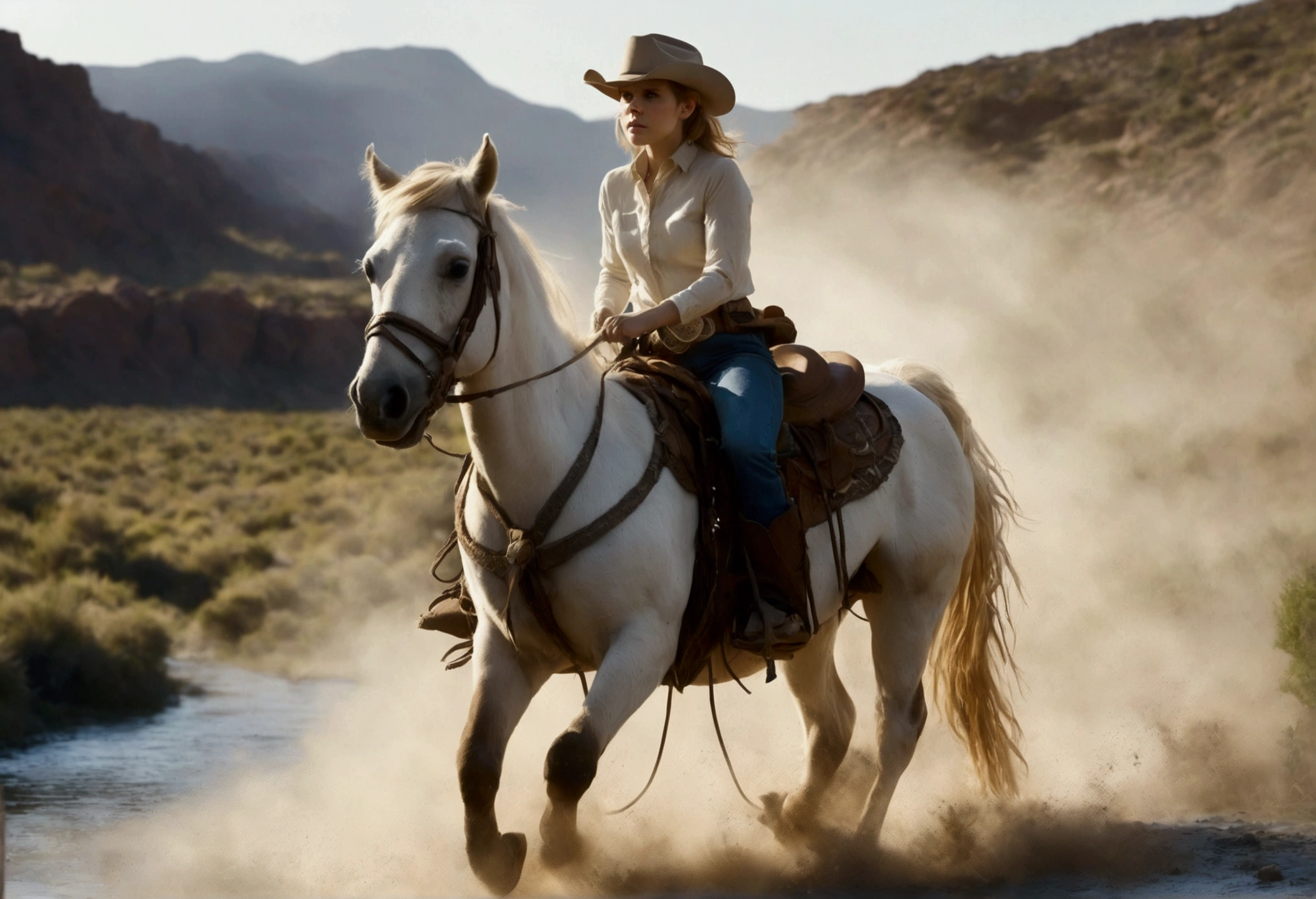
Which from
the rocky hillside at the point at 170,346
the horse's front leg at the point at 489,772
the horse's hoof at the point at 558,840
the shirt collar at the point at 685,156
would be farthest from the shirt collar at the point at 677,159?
the rocky hillside at the point at 170,346

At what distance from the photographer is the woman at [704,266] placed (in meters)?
5.39

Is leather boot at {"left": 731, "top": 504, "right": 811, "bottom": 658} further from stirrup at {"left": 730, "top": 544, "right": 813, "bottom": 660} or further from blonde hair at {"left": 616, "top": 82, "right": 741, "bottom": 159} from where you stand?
blonde hair at {"left": 616, "top": 82, "right": 741, "bottom": 159}

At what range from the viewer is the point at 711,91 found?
558cm

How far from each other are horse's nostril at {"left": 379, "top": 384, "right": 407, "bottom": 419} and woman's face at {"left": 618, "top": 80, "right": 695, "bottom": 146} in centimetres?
180

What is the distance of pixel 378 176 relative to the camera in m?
4.83

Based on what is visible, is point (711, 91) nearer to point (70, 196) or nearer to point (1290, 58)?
point (1290, 58)

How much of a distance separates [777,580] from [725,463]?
1.52 ft

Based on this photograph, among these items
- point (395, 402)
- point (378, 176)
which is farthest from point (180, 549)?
point (395, 402)

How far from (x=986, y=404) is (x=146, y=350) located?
40439mm

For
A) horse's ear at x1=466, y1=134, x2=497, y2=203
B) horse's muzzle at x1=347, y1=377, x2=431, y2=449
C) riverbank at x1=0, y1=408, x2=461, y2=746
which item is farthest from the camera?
riverbank at x1=0, y1=408, x2=461, y2=746

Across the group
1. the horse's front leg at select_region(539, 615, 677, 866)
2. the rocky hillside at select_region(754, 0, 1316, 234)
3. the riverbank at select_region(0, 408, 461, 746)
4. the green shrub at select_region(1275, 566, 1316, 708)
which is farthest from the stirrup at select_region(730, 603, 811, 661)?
the rocky hillside at select_region(754, 0, 1316, 234)

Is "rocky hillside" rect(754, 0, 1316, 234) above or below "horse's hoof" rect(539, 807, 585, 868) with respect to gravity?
above

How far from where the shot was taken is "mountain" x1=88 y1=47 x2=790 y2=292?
101 m

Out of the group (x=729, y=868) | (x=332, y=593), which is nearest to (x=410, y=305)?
(x=729, y=868)
